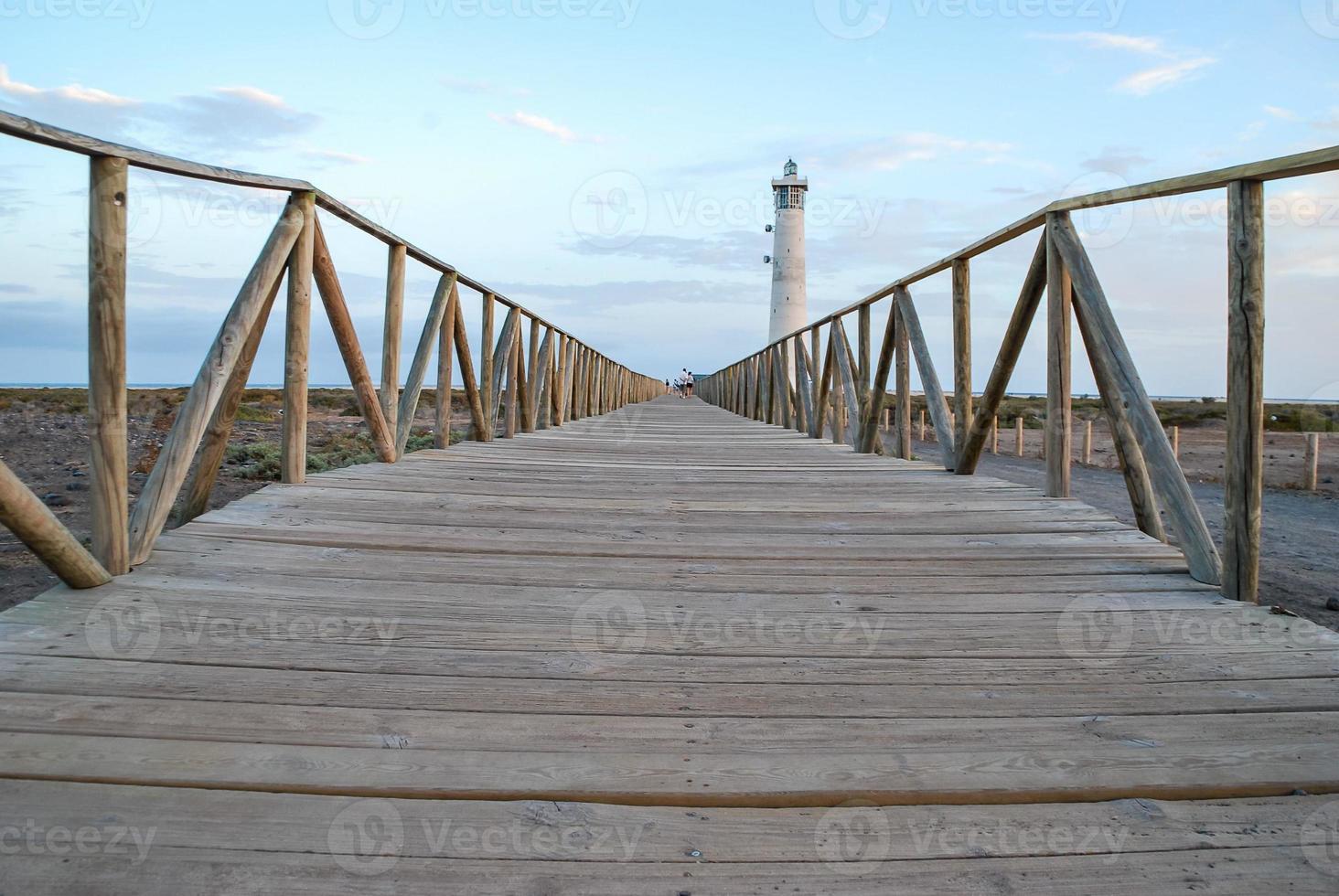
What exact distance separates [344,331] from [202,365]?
4.26 ft

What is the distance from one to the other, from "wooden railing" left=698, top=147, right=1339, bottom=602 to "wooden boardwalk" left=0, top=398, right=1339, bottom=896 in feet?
0.69

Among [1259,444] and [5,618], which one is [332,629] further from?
[1259,444]

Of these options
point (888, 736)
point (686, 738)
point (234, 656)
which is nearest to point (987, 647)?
point (888, 736)

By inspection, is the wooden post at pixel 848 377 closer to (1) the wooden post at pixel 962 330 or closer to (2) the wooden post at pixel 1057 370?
(1) the wooden post at pixel 962 330

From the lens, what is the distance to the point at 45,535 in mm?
1947

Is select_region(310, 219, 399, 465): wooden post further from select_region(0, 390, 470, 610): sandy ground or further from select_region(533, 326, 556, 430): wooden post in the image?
select_region(533, 326, 556, 430): wooden post

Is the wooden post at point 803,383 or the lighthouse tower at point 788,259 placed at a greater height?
the lighthouse tower at point 788,259

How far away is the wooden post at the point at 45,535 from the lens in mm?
1832

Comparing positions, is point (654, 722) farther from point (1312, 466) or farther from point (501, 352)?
point (1312, 466)

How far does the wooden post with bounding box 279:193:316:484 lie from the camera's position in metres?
3.44

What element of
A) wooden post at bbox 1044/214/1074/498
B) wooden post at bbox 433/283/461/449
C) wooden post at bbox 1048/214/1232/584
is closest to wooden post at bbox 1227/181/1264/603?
wooden post at bbox 1048/214/1232/584

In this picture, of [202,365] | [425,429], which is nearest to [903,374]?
[202,365]

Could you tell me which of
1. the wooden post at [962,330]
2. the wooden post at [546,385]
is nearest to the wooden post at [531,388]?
the wooden post at [546,385]

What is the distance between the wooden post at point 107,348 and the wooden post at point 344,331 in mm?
Answer: 1414
